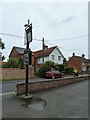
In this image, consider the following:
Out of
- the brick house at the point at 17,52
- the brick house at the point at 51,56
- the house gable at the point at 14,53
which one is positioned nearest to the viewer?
the brick house at the point at 17,52

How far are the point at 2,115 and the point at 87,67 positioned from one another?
5297cm

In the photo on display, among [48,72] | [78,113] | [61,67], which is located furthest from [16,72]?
[78,113]

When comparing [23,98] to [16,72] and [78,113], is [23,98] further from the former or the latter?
[16,72]

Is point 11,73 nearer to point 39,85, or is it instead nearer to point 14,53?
point 39,85

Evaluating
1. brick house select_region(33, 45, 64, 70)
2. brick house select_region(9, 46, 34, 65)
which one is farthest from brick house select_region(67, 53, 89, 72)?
brick house select_region(9, 46, 34, 65)

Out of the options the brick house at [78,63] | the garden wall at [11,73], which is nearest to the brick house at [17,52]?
the garden wall at [11,73]

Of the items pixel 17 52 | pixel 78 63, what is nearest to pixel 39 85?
pixel 17 52

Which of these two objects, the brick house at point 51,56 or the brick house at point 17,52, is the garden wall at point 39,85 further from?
the brick house at point 51,56

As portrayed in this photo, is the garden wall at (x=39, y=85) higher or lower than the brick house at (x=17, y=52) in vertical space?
lower

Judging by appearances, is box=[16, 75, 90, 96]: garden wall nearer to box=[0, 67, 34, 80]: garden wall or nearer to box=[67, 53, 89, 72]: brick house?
box=[0, 67, 34, 80]: garden wall

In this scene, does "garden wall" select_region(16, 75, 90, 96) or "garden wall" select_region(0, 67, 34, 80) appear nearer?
"garden wall" select_region(16, 75, 90, 96)

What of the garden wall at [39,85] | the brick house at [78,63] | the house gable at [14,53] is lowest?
the garden wall at [39,85]

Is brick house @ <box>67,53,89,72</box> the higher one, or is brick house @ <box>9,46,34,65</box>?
brick house @ <box>9,46,34,65</box>

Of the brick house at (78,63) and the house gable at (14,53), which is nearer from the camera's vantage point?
the house gable at (14,53)
